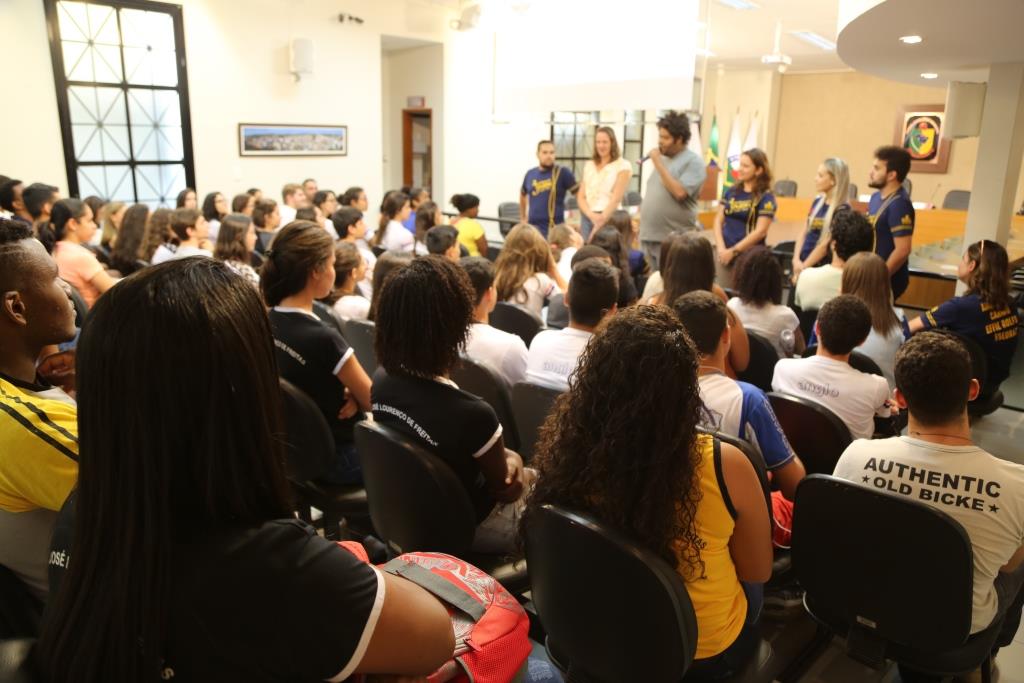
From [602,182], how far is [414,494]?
519cm

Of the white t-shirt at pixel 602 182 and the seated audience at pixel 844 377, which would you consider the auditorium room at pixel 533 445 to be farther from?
the white t-shirt at pixel 602 182

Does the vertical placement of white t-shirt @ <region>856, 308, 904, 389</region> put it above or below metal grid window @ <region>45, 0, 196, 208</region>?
below

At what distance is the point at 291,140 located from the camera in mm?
8867

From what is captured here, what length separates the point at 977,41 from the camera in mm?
3801

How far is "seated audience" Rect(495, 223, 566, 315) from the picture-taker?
409 cm

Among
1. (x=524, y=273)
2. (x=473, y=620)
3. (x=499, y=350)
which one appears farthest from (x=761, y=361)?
(x=473, y=620)

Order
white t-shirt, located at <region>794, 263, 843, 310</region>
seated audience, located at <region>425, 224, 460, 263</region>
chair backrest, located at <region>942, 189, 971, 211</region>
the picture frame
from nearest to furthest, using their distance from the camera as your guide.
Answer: white t-shirt, located at <region>794, 263, 843, 310</region> → seated audience, located at <region>425, 224, 460, 263</region> → chair backrest, located at <region>942, 189, 971, 211</region> → the picture frame

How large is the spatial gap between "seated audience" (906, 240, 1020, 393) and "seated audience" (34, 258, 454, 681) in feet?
11.4

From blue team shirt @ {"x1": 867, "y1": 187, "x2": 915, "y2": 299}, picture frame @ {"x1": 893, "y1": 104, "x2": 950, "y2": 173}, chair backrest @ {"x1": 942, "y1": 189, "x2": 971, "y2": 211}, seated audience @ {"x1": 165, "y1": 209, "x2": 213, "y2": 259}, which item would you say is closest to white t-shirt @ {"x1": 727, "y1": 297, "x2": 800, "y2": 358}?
blue team shirt @ {"x1": 867, "y1": 187, "x2": 915, "y2": 299}

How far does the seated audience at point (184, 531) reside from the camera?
2.63ft

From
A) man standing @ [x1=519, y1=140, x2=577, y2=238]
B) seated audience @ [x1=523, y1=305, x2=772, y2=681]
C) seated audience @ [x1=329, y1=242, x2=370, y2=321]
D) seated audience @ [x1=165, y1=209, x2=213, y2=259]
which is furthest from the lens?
man standing @ [x1=519, y1=140, x2=577, y2=238]

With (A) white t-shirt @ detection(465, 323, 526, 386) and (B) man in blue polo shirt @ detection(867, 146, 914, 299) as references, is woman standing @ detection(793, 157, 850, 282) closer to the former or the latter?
(B) man in blue polo shirt @ detection(867, 146, 914, 299)

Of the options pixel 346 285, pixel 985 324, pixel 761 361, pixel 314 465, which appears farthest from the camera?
pixel 346 285

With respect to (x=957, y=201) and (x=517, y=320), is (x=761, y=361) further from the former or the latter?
(x=957, y=201)
